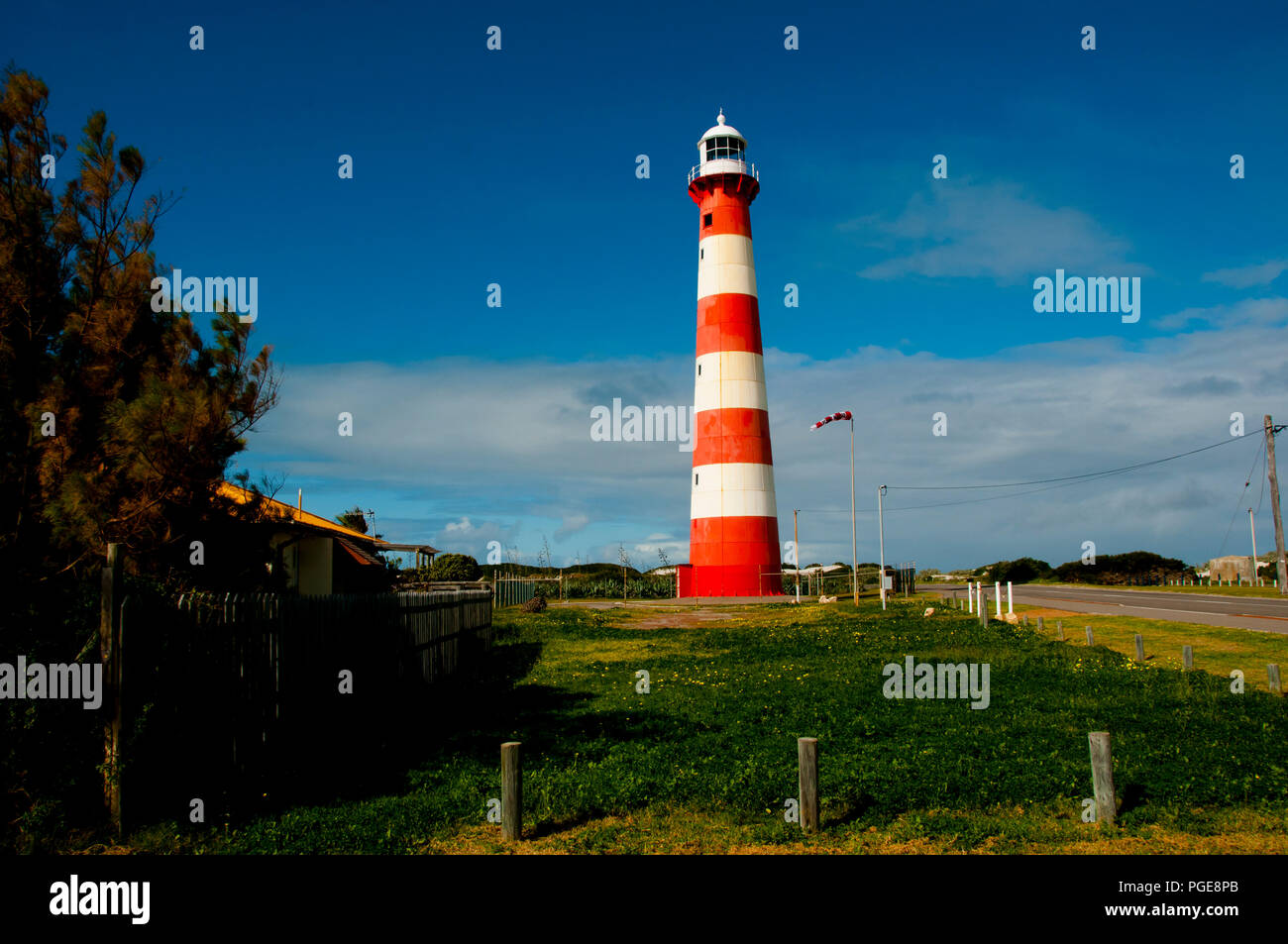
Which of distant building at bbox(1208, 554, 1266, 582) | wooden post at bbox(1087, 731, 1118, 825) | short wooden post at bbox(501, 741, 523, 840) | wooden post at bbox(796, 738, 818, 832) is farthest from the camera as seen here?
distant building at bbox(1208, 554, 1266, 582)

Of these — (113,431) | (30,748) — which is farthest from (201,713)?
(113,431)

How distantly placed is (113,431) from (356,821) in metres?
4.58

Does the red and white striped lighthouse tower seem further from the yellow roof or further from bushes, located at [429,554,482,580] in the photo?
the yellow roof

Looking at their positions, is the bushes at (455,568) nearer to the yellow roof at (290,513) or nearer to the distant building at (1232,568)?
the yellow roof at (290,513)

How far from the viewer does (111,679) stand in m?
7.56

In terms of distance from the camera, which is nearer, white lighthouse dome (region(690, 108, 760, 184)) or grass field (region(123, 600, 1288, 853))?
grass field (region(123, 600, 1288, 853))

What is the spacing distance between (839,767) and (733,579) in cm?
3032

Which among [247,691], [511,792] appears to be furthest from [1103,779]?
[247,691]

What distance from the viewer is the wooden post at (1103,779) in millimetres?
8375

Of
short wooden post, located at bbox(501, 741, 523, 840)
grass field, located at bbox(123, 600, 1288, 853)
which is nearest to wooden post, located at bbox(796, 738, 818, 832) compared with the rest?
grass field, located at bbox(123, 600, 1288, 853)

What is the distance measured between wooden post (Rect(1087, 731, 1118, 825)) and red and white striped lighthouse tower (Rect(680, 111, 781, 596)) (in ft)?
101

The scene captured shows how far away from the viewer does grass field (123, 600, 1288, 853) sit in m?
7.96

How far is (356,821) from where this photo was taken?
829 cm
